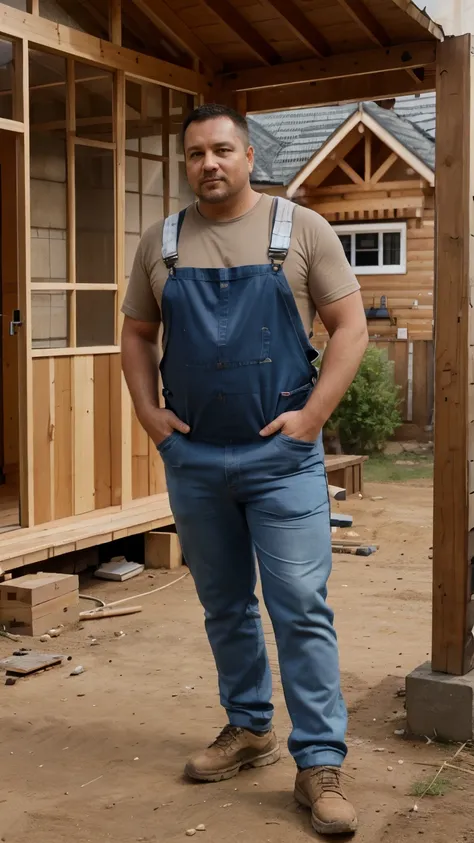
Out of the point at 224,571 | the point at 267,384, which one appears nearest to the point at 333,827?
the point at 224,571

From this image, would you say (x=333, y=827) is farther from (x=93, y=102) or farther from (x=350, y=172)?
(x=350, y=172)

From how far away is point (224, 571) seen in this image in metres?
3.81

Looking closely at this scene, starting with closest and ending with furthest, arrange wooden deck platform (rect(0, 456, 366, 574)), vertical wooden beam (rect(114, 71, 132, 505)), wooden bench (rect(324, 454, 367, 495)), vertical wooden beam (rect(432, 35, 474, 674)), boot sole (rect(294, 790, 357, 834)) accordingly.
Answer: boot sole (rect(294, 790, 357, 834))
vertical wooden beam (rect(432, 35, 474, 674))
wooden deck platform (rect(0, 456, 366, 574))
vertical wooden beam (rect(114, 71, 132, 505))
wooden bench (rect(324, 454, 367, 495))

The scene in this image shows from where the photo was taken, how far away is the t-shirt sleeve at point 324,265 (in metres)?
3.52

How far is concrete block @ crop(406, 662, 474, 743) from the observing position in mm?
4230

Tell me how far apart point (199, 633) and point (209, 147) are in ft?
10.9

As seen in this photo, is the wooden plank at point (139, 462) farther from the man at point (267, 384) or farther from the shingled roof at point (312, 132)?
the shingled roof at point (312, 132)

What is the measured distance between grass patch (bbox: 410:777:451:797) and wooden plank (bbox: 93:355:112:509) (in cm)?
405

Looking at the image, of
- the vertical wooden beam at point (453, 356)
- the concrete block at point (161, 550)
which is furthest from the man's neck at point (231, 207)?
the concrete block at point (161, 550)

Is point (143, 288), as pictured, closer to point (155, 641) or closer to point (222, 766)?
point (222, 766)

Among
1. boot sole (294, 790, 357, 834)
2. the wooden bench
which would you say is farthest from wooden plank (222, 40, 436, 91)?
the wooden bench

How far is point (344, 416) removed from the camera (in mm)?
14562

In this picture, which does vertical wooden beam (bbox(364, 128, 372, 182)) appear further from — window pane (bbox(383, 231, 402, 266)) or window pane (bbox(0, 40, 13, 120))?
window pane (bbox(0, 40, 13, 120))

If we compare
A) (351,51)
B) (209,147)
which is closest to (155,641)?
(209,147)
